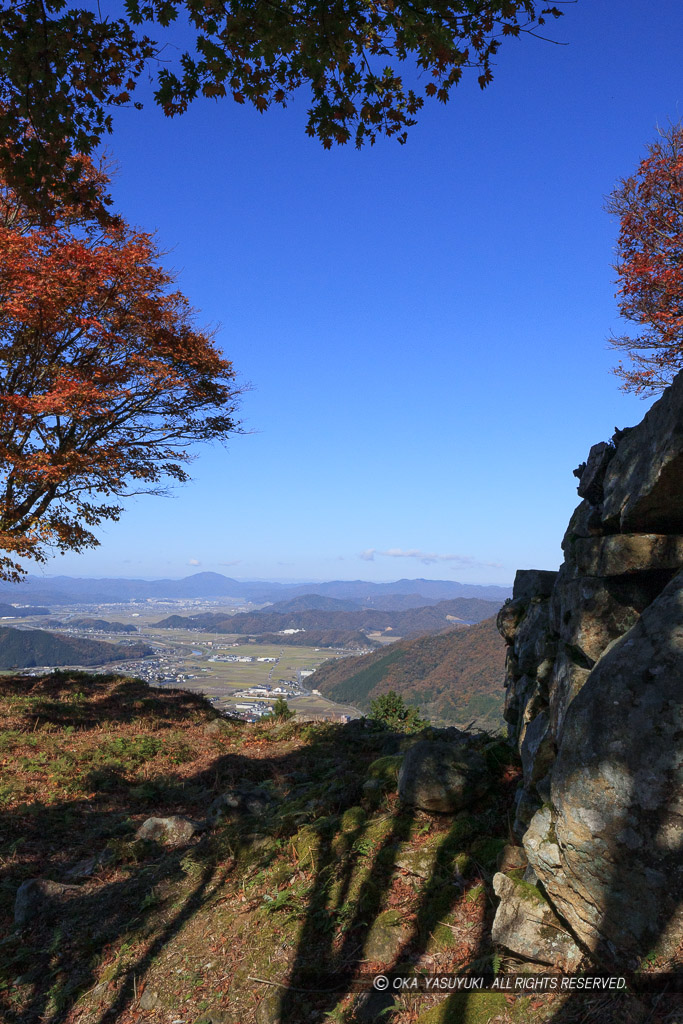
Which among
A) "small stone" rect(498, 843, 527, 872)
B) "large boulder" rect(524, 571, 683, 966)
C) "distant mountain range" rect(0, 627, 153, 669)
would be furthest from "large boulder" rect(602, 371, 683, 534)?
"distant mountain range" rect(0, 627, 153, 669)

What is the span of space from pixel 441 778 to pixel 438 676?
95.3 m

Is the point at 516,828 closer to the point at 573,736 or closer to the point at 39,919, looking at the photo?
the point at 573,736

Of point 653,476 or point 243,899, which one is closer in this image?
point 653,476

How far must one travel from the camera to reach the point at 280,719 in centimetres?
1570

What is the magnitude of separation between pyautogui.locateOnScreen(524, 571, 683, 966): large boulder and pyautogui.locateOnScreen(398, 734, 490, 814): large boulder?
8.57 ft

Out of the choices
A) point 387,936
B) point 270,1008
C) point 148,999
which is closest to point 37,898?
point 148,999

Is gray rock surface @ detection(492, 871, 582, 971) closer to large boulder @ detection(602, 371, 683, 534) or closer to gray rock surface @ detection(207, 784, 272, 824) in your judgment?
large boulder @ detection(602, 371, 683, 534)

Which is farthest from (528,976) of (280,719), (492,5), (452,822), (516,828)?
(280,719)

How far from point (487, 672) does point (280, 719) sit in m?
85.9

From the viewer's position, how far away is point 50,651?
10338 centimetres

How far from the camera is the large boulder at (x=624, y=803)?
3713 mm

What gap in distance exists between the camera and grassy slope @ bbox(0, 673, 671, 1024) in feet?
15.9

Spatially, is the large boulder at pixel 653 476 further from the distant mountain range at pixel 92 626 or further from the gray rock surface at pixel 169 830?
the distant mountain range at pixel 92 626

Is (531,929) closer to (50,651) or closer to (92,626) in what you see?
(50,651)
